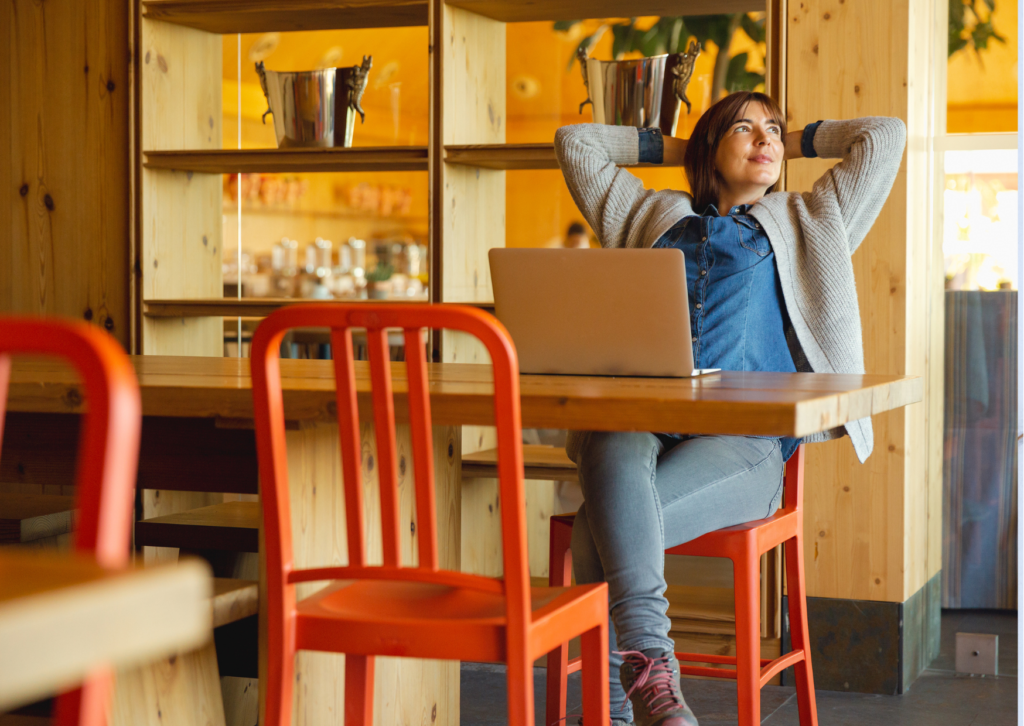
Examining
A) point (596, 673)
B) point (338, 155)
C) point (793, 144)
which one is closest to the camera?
point (596, 673)

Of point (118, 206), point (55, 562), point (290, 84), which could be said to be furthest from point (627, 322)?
point (118, 206)

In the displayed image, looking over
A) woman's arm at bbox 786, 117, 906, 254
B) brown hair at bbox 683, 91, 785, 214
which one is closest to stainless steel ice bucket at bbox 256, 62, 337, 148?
brown hair at bbox 683, 91, 785, 214

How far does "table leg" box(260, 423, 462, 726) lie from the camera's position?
1.62 m

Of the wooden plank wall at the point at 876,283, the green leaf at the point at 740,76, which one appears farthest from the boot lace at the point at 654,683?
the green leaf at the point at 740,76

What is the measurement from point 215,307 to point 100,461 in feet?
8.03

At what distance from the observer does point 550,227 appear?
12.2ft

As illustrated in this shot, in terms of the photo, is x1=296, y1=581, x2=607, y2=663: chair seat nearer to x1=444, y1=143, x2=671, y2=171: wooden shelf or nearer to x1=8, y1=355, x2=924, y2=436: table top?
x1=8, y1=355, x2=924, y2=436: table top

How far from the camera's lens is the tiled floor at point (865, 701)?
2.43 meters

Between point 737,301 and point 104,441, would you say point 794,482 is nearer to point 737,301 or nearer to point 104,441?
point 737,301

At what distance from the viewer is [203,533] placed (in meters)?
2.11

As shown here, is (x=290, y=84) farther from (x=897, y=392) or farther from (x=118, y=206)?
(x=897, y=392)

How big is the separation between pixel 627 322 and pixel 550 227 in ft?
7.09

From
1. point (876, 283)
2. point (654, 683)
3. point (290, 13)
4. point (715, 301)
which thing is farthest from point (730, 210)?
point (290, 13)

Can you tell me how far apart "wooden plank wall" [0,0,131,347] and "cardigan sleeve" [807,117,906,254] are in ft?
6.45
